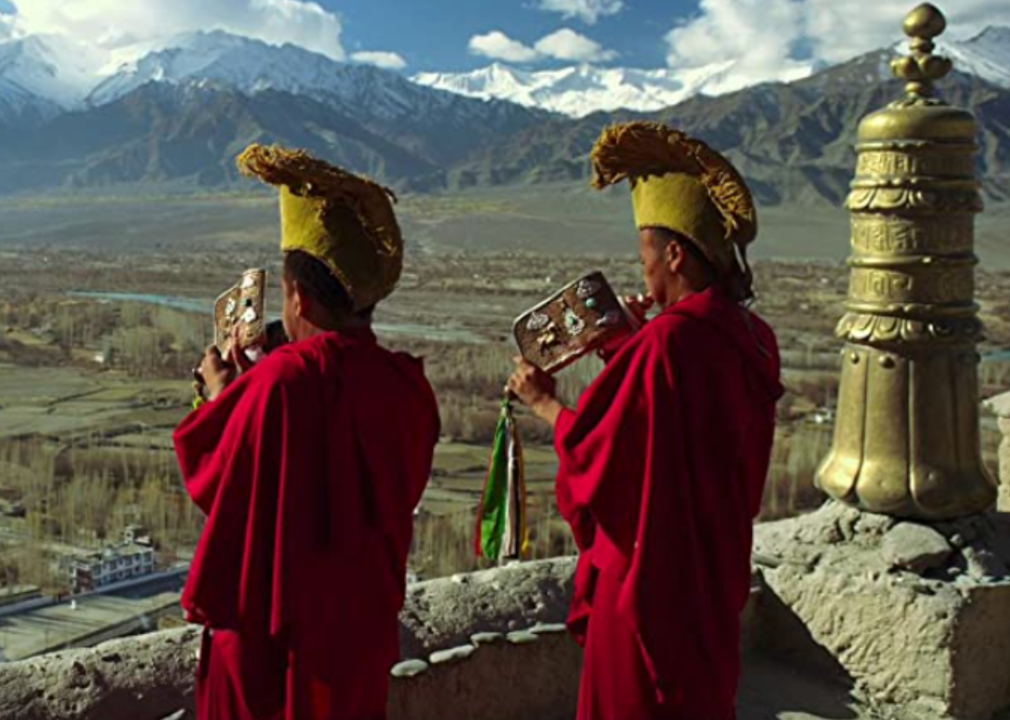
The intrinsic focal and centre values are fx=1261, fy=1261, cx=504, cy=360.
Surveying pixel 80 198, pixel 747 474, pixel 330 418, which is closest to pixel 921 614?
pixel 747 474

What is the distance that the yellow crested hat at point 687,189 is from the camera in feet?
9.74

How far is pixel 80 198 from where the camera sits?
133000 millimetres

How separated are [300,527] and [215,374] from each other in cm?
51

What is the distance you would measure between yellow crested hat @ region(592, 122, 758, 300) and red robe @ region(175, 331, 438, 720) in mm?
754

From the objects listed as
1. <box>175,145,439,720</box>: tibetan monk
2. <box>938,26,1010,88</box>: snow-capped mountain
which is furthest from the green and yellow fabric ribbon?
<box>938,26,1010,88</box>: snow-capped mountain

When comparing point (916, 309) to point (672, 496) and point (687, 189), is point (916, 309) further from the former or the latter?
point (672, 496)

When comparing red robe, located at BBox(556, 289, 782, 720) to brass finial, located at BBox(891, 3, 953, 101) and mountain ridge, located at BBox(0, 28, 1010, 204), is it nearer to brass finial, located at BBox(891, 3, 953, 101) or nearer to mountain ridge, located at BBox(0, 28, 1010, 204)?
brass finial, located at BBox(891, 3, 953, 101)

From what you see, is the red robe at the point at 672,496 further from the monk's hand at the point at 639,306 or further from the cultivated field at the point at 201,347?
the cultivated field at the point at 201,347

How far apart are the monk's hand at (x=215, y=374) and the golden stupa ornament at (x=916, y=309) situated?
257 cm

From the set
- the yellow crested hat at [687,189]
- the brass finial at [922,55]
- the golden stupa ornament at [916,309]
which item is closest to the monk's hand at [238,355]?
the yellow crested hat at [687,189]

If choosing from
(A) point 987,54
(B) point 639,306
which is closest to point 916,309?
(B) point 639,306

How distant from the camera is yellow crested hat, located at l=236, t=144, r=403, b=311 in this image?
2.82 metres

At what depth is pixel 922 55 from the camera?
4.70 meters

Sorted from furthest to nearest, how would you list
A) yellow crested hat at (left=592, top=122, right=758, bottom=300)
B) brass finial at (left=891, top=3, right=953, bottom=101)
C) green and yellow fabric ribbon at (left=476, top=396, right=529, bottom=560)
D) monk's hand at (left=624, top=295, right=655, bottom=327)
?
1. brass finial at (left=891, top=3, right=953, bottom=101)
2. green and yellow fabric ribbon at (left=476, top=396, right=529, bottom=560)
3. monk's hand at (left=624, top=295, right=655, bottom=327)
4. yellow crested hat at (left=592, top=122, right=758, bottom=300)
